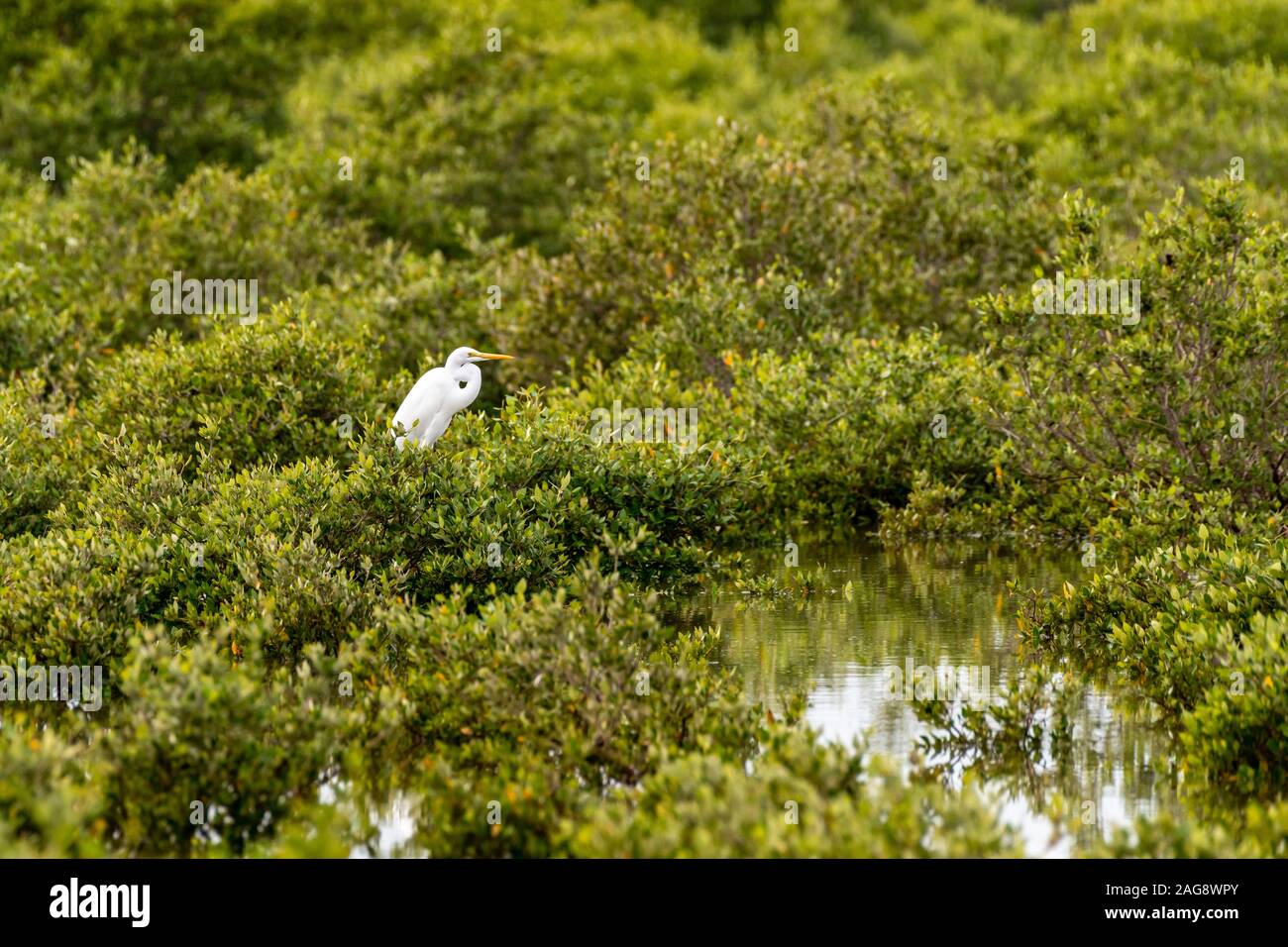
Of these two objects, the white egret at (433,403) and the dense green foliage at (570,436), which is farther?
the white egret at (433,403)

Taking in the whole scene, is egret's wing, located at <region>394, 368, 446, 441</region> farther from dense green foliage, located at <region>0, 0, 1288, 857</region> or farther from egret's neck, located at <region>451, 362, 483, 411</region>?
dense green foliage, located at <region>0, 0, 1288, 857</region>

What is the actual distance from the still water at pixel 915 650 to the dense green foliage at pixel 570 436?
0.43m

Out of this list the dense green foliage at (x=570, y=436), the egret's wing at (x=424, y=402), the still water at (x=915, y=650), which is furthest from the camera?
the egret's wing at (x=424, y=402)

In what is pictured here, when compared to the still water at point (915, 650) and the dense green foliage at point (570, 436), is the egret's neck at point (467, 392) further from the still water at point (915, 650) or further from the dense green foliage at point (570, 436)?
the still water at point (915, 650)

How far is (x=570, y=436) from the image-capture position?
61.1 feet

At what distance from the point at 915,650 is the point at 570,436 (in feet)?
15.2

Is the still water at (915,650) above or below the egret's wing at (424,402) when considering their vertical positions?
below

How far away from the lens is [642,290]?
99.4 ft

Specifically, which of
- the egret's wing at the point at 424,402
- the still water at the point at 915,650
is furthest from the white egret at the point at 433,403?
the still water at the point at 915,650

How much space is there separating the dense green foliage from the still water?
43 centimetres

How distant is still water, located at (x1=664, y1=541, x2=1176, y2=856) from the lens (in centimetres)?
1274

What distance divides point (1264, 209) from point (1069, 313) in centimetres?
1507

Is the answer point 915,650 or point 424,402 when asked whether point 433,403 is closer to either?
point 424,402

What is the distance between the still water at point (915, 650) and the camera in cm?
1274
